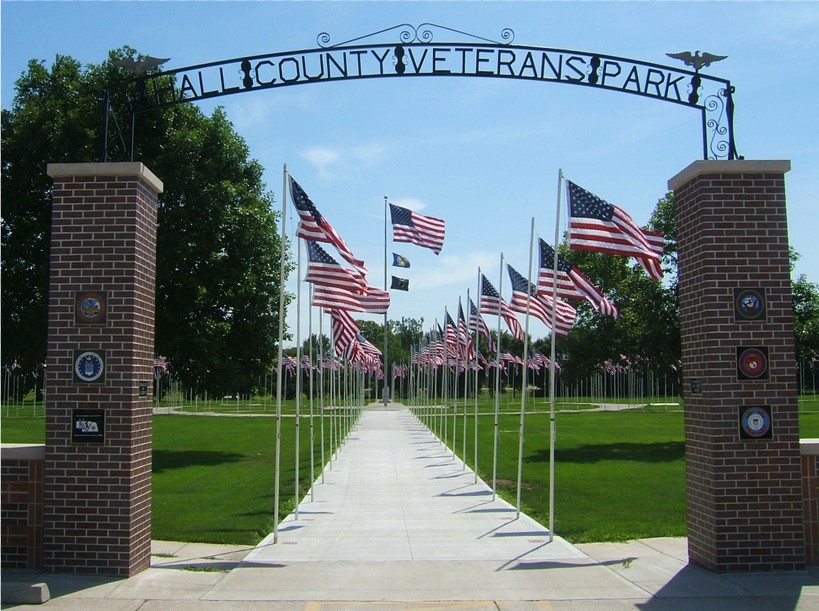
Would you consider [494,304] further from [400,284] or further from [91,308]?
[400,284]

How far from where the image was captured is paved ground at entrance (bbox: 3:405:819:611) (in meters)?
8.00

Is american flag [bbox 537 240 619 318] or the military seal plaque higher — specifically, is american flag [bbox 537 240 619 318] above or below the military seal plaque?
above

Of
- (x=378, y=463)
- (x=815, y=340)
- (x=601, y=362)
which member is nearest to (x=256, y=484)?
(x=378, y=463)

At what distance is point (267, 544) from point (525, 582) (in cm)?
388

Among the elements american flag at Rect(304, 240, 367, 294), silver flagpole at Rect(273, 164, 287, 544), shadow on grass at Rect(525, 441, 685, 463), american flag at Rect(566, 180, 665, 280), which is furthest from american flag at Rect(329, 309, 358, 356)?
american flag at Rect(566, 180, 665, 280)

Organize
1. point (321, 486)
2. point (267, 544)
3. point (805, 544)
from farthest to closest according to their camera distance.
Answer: point (321, 486) → point (267, 544) → point (805, 544)

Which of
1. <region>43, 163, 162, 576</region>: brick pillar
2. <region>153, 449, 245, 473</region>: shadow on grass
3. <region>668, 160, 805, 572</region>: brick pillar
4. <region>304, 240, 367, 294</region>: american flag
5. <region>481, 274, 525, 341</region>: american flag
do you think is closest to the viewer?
<region>43, 163, 162, 576</region>: brick pillar

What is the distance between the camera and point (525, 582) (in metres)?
8.88

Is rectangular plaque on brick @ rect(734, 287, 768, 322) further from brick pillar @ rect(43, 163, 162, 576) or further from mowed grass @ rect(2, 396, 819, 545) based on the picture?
brick pillar @ rect(43, 163, 162, 576)

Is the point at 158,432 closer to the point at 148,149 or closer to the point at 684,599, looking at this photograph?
the point at 148,149

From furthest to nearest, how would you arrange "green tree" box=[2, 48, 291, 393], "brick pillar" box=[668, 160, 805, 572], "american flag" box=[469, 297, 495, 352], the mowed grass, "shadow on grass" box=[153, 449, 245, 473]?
"shadow on grass" box=[153, 449, 245, 473] → "green tree" box=[2, 48, 291, 393] → "american flag" box=[469, 297, 495, 352] → the mowed grass → "brick pillar" box=[668, 160, 805, 572]

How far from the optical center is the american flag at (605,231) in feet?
37.1

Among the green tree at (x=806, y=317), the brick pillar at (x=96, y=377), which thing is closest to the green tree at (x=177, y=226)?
the brick pillar at (x=96, y=377)

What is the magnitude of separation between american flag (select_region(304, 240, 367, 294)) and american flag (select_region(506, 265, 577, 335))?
3286mm
